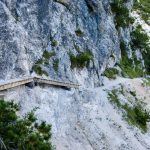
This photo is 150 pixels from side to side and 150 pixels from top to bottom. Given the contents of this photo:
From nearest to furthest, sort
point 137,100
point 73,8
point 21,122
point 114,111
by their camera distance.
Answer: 1. point 21,122
2. point 114,111
3. point 73,8
4. point 137,100

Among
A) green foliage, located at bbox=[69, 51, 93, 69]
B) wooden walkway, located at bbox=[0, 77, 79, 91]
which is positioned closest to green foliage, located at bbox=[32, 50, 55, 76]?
wooden walkway, located at bbox=[0, 77, 79, 91]

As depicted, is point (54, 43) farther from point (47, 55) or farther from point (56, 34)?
point (47, 55)

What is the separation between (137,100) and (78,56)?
12616 millimetres

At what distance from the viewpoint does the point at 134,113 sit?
181ft

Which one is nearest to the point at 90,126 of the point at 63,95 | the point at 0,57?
the point at 63,95

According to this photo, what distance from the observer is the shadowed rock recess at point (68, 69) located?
3882 cm

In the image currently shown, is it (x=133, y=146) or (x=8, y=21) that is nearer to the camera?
(x=8, y=21)

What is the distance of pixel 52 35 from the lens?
48000mm

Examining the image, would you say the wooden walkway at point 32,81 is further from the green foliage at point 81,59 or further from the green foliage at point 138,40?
the green foliage at point 138,40

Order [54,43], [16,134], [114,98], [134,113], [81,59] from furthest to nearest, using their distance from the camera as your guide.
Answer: [134,113] → [114,98] → [81,59] → [54,43] → [16,134]

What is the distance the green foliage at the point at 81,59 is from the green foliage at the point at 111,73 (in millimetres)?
8070

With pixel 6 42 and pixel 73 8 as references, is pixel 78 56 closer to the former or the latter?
pixel 73 8

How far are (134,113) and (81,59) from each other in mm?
10089

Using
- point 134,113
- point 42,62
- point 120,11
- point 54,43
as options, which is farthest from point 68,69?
point 120,11
